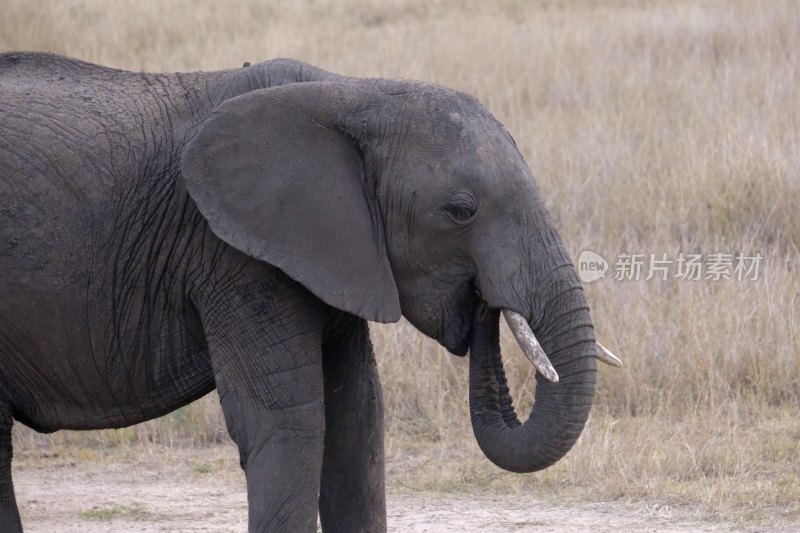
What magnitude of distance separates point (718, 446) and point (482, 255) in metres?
3.02

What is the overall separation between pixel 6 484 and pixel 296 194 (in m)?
1.37

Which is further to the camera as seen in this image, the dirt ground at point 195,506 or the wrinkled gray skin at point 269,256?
the dirt ground at point 195,506

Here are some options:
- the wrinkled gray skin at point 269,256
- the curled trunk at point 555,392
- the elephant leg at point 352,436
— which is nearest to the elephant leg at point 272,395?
the wrinkled gray skin at point 269,256

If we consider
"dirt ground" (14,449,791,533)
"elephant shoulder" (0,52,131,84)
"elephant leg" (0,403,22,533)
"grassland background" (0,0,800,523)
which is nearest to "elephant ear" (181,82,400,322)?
"elephant shoulder" (0,52,131,84)

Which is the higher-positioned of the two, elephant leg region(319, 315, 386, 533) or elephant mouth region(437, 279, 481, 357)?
elephant mouth region(437, 279, 481, 357)

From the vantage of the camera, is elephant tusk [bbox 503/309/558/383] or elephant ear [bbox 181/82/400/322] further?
elephant ear [bbox 181/82/400/322]

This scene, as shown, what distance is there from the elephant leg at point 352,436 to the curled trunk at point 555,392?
1.77ft

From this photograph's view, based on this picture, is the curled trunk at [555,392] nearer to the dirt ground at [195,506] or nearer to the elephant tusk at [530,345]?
the elephant tusk at [530,345]

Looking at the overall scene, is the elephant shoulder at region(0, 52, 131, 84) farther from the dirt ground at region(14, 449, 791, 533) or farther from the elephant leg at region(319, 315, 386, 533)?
the dirt ground at region(14, 449, 791, 533)

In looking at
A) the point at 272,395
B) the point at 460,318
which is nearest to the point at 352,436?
the point at 272,395

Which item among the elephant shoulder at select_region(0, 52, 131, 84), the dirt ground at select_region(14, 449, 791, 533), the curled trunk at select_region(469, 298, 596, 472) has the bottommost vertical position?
the dirt ground at select_region(14, 449, 791, 533)

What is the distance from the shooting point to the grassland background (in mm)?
6691

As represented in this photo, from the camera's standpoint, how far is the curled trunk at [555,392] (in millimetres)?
4043

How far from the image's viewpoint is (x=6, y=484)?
4496 mm
